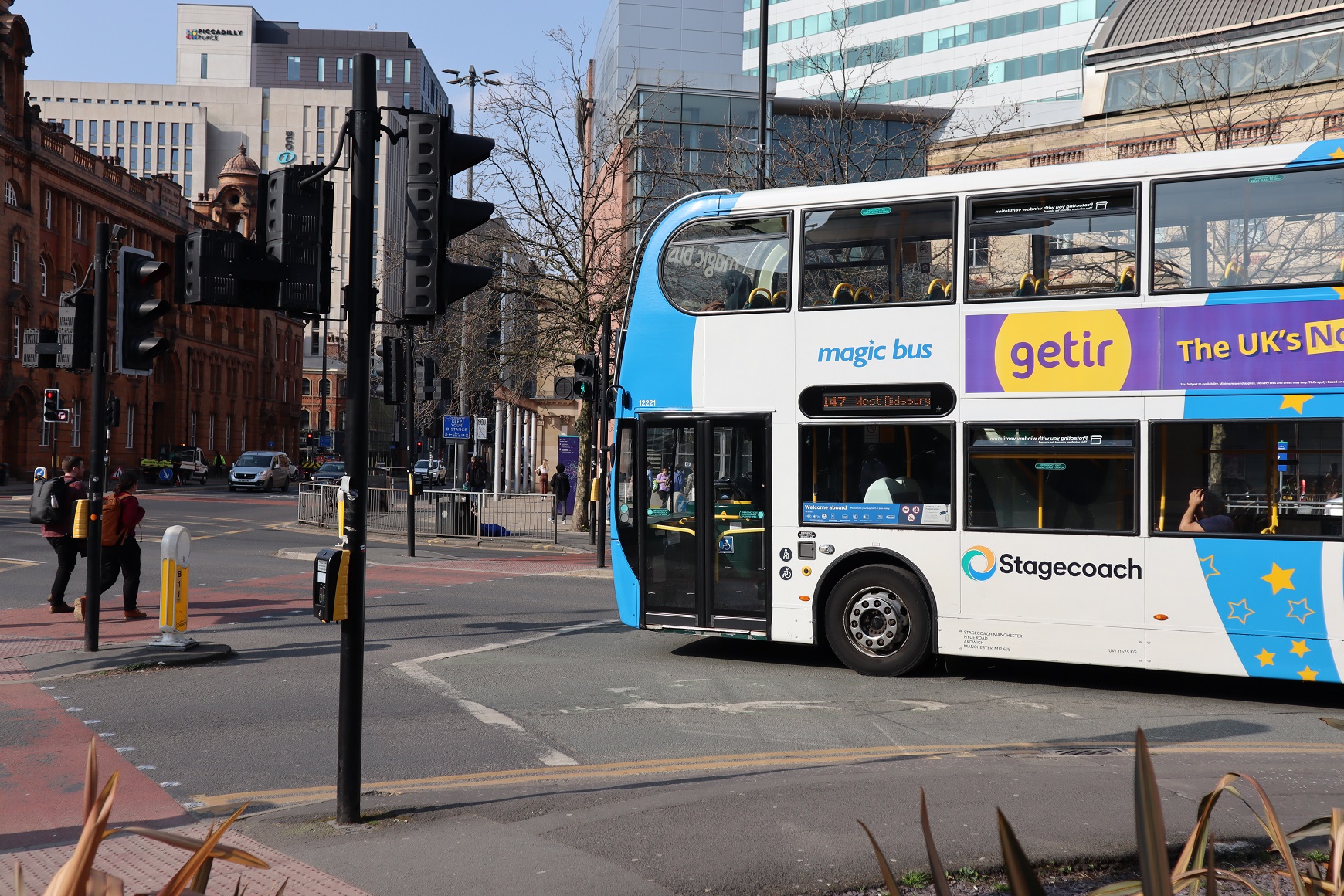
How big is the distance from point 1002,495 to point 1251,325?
7.07 ft

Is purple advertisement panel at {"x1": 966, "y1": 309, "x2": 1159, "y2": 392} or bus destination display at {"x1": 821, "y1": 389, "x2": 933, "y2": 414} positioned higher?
purple advertisement panel at {"x1": 966, "y1": 309, "x2": 1159, "y2": 392}

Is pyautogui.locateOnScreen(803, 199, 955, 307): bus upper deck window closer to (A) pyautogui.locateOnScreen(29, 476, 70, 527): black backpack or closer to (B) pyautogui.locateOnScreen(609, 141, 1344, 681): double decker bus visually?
(B) pyautogui.locateOnScreen(609, 141, 1344, 681): double decker bus

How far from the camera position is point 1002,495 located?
9.33m

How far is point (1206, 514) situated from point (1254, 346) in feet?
4.12

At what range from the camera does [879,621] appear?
32.1 feet

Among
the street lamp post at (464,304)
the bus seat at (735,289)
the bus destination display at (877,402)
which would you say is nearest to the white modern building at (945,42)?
the street lamp post at (464,304)

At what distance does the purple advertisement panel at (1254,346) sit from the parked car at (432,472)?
34.4 m

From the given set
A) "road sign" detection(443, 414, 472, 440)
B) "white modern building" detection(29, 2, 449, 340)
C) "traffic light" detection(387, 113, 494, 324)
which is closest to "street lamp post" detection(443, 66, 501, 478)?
"road sign" detection(443, 414, 472, 440)

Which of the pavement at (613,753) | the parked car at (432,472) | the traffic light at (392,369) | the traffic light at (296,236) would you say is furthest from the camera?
the parked car at (432,472)

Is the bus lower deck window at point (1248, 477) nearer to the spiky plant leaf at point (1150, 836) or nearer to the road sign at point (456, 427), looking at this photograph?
the spiky plant leaf at point (1150, 836)

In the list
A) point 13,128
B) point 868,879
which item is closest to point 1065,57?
point 13,128

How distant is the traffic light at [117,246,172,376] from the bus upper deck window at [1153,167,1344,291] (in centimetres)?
789

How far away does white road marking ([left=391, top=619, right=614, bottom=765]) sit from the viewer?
7.07 m

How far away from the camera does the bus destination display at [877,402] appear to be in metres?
9.56
